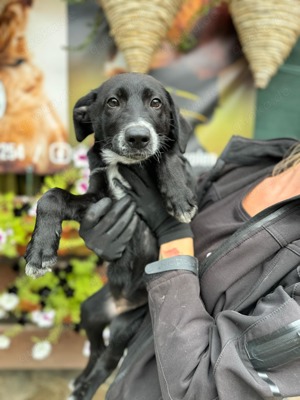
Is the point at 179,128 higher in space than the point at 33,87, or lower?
higher

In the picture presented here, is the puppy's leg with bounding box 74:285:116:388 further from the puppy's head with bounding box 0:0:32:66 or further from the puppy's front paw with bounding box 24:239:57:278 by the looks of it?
the puppy's head with bounding box 0:0:32:66

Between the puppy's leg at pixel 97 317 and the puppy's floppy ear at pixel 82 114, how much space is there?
69 centimetres

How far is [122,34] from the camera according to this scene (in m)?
2.76

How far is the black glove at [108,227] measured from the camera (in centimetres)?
149

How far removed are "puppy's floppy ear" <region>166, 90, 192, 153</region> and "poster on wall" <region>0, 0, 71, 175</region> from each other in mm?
1605

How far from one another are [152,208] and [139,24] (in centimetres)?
159

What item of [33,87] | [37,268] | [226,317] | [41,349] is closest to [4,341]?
[41,349]

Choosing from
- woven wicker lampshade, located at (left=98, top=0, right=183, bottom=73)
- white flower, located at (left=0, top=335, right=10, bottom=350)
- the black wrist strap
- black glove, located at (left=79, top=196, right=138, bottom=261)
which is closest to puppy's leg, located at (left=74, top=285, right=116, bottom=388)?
black glove, located at (left=79, top=196, right=138, bottom=261)

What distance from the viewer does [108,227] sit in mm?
1503

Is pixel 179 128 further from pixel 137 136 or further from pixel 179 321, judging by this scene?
pixel 179 321

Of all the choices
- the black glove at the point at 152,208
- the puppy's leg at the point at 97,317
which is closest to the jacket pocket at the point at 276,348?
the black glove at the point at 152,208

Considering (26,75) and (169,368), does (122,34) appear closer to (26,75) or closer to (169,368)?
(26,75)

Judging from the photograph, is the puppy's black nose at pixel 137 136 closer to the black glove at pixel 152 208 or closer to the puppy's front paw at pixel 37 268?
the black glove at pixel 152 208

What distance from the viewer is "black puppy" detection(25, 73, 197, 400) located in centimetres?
143
